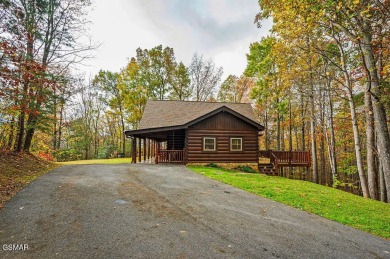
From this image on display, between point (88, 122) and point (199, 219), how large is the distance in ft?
116

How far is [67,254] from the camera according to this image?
3.16 m

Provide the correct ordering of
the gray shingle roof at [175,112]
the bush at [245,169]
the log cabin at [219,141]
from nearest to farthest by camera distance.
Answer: the bush at [245,169]
the log cabin at [219,141]
the gray shingle roof at [175,112]

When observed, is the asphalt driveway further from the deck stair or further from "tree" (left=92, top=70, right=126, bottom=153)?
"tree" (left=92, top=70, right=126, bottom=153)

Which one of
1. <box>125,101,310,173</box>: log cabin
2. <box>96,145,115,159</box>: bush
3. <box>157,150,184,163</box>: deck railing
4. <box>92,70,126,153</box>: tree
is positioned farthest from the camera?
<box>92,70,126,153</box>: tree

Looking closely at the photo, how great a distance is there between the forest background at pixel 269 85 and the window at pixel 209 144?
25.1 ft

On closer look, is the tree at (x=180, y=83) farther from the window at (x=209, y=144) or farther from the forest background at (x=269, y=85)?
the window at (x=209, y=144)

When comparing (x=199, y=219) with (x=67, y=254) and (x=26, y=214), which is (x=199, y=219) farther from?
(x=26, y=214)

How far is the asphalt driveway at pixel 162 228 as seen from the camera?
3414 mm

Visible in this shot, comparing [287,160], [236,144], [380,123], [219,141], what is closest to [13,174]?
[219,141]

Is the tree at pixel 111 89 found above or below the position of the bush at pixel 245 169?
above

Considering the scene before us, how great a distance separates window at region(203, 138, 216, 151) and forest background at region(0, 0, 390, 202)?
764cm

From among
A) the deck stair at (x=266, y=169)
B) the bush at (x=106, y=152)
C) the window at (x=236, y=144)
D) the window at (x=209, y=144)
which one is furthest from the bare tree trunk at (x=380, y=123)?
the bush at (x=106, y=152)

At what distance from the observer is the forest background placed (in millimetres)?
8180

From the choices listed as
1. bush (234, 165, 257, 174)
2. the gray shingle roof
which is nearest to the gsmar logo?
the gray shingle roof
